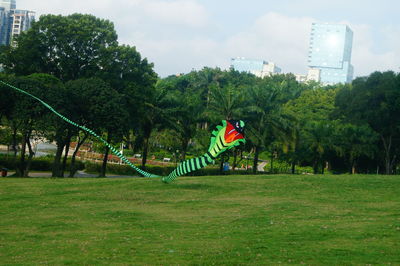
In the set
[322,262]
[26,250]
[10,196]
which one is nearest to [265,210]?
[322,262]

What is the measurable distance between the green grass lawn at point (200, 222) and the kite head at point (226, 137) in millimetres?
2196

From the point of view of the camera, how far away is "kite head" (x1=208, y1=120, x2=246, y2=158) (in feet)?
66.8

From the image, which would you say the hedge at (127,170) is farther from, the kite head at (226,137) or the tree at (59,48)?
the kite head at (226,137)

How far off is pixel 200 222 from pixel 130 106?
2560 cm

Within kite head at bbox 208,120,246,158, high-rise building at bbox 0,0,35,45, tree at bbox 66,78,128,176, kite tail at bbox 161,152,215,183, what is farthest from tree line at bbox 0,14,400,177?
high-rise building at bbox 0,0,35,45

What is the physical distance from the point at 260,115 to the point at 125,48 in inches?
490

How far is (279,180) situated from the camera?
1117 inches

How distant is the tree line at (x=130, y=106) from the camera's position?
3416cm

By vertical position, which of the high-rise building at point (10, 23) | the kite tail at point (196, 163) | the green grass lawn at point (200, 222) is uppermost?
the high-rise building at point (10, 23)

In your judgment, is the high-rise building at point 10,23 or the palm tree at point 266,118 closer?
the palm tree at point 266,118

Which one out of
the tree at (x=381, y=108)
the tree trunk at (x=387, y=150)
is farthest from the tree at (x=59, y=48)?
the tree trunk at (x=387, y=150)

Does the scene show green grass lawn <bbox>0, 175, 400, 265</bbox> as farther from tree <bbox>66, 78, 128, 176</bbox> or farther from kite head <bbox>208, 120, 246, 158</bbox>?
tree <bbox>66, 78, 128, 176</bbox>

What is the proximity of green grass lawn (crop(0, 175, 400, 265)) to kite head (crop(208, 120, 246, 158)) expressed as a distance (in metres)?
2.20

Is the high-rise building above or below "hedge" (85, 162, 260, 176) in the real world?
above
